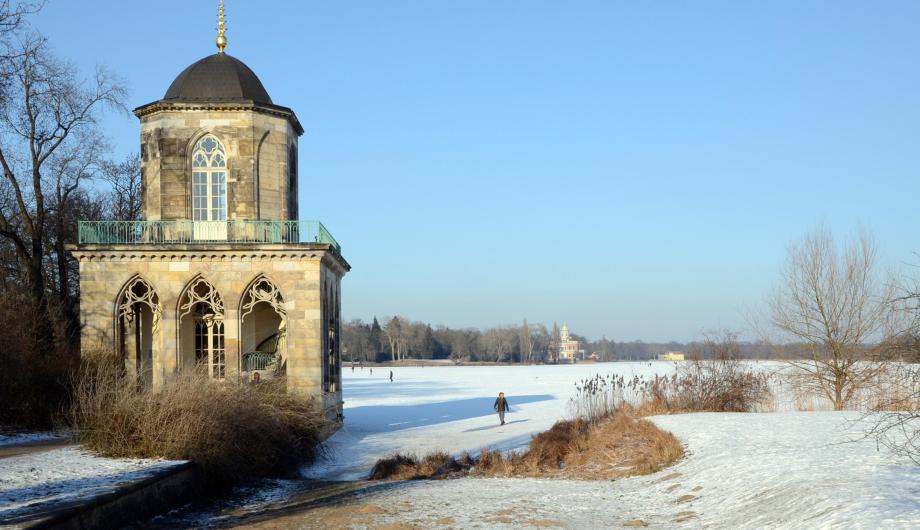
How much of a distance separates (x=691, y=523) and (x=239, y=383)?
35.9 ft

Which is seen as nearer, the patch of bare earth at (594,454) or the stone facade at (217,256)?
the patch of bare earth at (594,454)

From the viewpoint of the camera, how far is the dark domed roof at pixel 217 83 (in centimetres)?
2838

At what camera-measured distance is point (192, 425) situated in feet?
55.4

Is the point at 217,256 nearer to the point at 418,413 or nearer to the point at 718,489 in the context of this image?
the point at 418,413

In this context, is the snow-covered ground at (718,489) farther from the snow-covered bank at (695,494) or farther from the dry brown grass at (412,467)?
the dry brown grass at (412,467)

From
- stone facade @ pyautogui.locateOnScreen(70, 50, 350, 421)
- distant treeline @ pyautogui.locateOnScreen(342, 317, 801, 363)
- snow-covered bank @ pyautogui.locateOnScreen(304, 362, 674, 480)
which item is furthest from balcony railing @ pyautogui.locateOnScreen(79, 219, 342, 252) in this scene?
distant treeline @ pyautogui.locateOnScreen(342, 317, 801, 363)

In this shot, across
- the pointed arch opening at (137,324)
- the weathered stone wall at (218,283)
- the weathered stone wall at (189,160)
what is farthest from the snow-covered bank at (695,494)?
the weathered stone wall at (189,160)

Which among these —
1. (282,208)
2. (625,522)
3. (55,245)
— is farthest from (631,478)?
(55,245)

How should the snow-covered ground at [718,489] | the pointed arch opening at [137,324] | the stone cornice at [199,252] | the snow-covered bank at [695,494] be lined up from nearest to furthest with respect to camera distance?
1. the snow-covered ground at [718,489]
2. the snow-covered bank at [695,494]
3. the stone cornice at [199,252]
4. the pointed arch opening at [137,324]

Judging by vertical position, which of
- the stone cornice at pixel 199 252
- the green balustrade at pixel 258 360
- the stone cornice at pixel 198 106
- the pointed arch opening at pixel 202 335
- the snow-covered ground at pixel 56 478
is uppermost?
the stone cornice at pixel 198 106

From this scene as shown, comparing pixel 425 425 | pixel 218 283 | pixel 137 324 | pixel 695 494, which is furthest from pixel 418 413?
pixel 695 494

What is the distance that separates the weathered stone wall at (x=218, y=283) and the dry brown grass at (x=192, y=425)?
6491mm

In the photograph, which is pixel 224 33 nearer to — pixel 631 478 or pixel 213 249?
pixel 213 249

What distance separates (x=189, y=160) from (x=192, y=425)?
13.2 m
